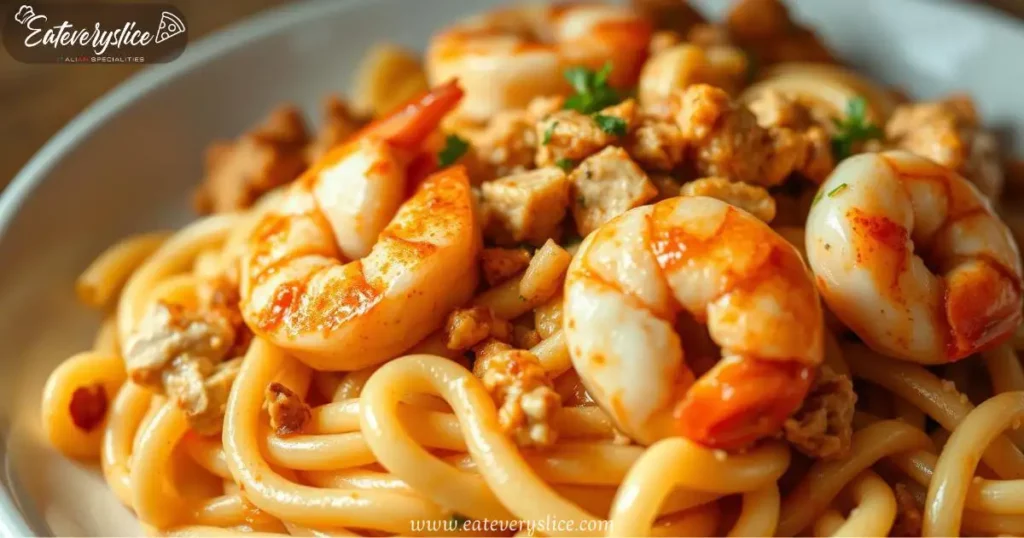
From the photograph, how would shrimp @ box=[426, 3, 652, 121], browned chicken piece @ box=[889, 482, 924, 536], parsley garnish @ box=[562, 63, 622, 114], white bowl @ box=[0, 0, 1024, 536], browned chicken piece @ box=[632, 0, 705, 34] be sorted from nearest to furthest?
browned chicken piece @ box=[889, 482, 924, 536] < white bowl @ box=[0, 0, 1024, 536] < parsley garnish @ box=[562, 63, 622, 114] < shrimp @ box=[426, 3, 652, 121] < browned chicken piece @ box=[632, 0, 705, 34]

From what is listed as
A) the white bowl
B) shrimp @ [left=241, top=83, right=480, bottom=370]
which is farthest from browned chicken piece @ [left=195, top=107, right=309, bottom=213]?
shrimp @ [left=241, top=83, right=480, bottom=370]

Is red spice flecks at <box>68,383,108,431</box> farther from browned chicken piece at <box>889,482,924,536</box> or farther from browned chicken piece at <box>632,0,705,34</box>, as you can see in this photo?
browned chicken piece at <box>632,0,705,34</box>

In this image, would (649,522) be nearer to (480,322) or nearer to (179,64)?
(480,322)

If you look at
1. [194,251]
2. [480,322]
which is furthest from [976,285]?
[194,251]

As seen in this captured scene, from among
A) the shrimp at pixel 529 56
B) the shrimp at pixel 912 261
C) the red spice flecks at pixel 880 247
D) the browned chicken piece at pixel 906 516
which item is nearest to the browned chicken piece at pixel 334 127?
the shrimp at pixel 529 56

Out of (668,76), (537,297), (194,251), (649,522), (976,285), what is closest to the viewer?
(649,522)

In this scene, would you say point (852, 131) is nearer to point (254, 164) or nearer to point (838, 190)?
point (838, 190)

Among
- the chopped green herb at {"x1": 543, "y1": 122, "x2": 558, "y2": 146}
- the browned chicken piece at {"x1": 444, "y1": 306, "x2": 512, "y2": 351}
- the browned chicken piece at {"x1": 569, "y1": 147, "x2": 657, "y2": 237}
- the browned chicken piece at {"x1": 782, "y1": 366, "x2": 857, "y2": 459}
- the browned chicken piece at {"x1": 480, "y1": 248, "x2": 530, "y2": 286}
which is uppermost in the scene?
the chopped green herb at {"x1": 543, "y1": 122, "x2": 558, "y2": 146}
